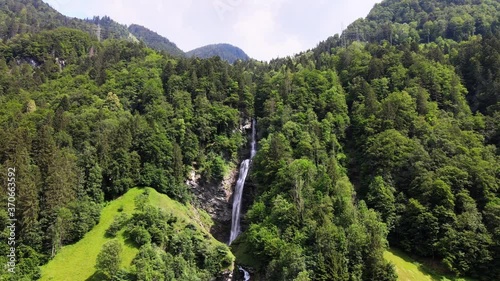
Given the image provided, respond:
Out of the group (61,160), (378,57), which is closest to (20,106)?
(61,160)

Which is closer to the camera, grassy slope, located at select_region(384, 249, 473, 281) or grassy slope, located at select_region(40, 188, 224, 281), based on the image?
grassy slope, located at select_region(40, 188, 224, 281)

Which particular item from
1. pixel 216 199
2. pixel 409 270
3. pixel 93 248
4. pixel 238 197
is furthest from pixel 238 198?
pixel 409 270

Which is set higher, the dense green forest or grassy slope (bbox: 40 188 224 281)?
the dense green forest

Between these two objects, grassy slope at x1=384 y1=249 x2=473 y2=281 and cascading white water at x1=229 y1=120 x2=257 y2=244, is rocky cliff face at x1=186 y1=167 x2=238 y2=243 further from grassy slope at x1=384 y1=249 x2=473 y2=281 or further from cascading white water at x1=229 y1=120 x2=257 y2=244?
grassy slope at x1=384 y1=249 x2=473 y2=281

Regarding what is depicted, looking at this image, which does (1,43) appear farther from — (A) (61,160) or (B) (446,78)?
(B) (446,78)

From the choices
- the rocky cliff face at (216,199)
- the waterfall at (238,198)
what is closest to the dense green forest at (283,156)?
the rocky cliff face at (216,199)

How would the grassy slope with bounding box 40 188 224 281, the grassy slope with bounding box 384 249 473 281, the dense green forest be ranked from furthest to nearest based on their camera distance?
the grassy slope with bounding box 384 249 473 281, the dense green forest, the grassy slope with bounding box 40 188 224 281

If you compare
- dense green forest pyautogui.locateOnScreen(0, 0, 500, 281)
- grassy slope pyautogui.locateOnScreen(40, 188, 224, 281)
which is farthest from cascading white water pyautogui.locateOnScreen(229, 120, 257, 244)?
grassy slope pyautogui.locateOnScreen(40, 188, 224, 281)

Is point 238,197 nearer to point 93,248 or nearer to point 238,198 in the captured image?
point 238,198
